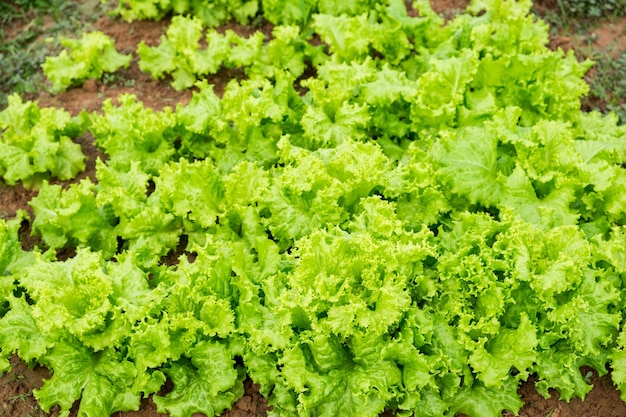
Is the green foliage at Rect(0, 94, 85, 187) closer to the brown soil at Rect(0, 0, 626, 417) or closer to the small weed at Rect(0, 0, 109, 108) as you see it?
the brown soil at Rect(0, 0, 626, 417)

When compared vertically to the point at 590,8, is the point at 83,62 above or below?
below

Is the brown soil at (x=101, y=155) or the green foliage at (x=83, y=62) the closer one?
the brown soil at (x=101, y=155)

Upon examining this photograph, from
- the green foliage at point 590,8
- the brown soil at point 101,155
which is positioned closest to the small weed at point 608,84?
the brown soil at point 101,155

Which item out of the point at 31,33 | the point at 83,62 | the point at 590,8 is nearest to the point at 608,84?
the point at 590,8

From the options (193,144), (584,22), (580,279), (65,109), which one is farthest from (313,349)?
(584,22)

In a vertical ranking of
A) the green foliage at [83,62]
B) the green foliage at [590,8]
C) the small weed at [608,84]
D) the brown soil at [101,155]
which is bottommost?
the brown soil at [101,155]

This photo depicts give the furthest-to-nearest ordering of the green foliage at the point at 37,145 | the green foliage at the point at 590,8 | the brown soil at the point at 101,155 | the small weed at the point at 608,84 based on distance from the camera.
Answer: the green foliage at the point at 590,8
the small weed at the point at 608,84
the green foliage at the point at 37,145
the brown soil at the point at 101,155

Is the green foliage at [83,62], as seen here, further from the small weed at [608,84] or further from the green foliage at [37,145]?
the small weed at [608,84]

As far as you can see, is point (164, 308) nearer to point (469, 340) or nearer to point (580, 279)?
point (469, 340)

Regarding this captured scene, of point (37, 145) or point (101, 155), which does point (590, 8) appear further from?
point (37, 145)
